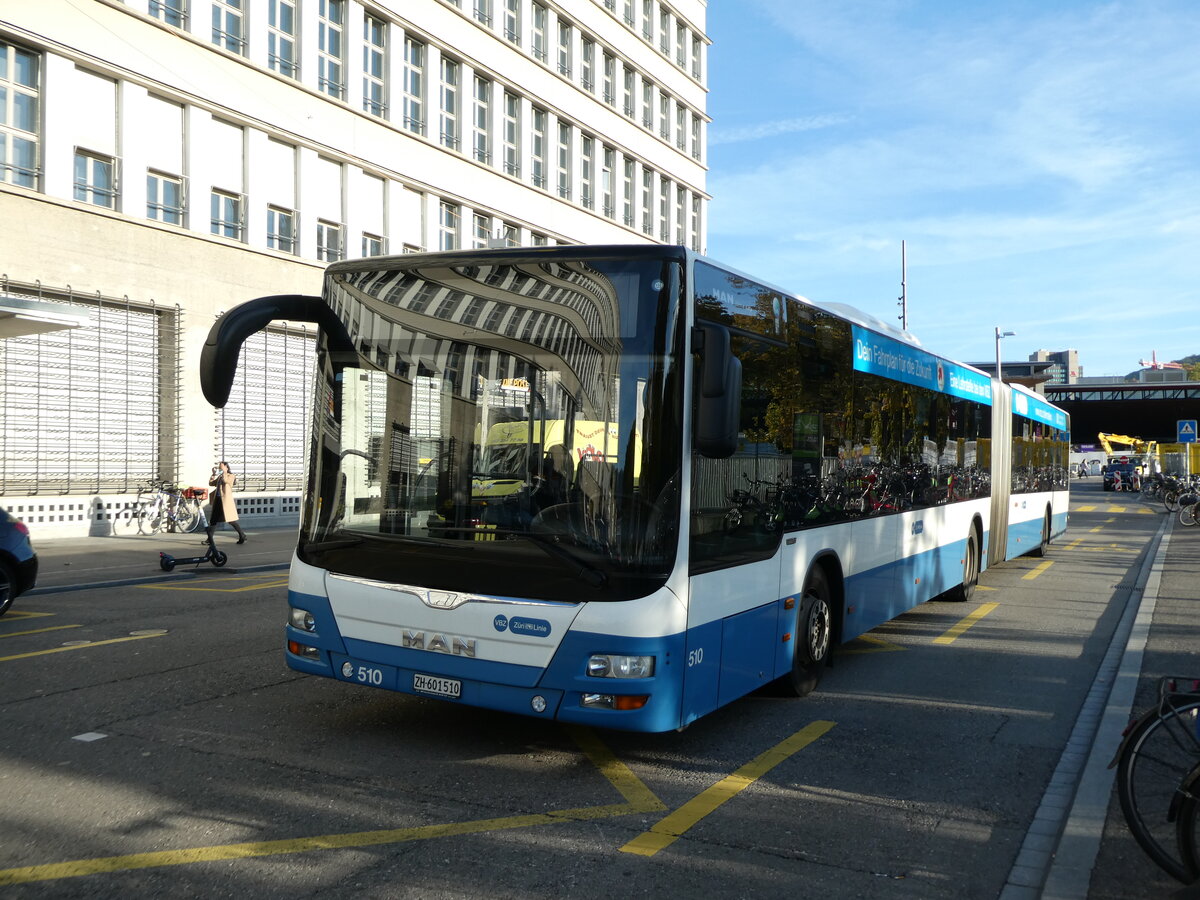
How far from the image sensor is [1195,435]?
34531mm

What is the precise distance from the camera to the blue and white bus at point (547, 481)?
5320 millimetres

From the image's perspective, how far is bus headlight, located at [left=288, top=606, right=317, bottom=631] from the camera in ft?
19.9

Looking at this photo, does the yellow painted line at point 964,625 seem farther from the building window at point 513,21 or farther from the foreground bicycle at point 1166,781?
the building window at point 513,21

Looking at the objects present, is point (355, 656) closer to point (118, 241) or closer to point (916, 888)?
point (916, 888)

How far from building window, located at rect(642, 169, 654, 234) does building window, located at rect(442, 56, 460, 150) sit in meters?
12.5

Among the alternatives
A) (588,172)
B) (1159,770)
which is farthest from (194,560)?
(588,172)

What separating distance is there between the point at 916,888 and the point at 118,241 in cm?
2180

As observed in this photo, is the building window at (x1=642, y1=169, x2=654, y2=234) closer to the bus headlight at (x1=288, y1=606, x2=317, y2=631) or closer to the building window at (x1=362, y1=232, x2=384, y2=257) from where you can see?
the building window at (x1=362, y1=232, x2=384, y2=257)

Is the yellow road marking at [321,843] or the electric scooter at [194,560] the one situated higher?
the electric scooter at [194,560]

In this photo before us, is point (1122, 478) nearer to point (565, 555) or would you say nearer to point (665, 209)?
point (665, 209)

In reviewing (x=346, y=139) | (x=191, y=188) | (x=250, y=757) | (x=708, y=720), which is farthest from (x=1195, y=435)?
(x=250, y=757)

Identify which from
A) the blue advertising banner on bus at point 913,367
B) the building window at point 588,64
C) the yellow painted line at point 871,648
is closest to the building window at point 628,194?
the building window at point 588,64

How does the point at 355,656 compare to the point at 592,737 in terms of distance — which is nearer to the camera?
the point at 355,656

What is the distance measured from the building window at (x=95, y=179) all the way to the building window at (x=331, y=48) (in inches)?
273
